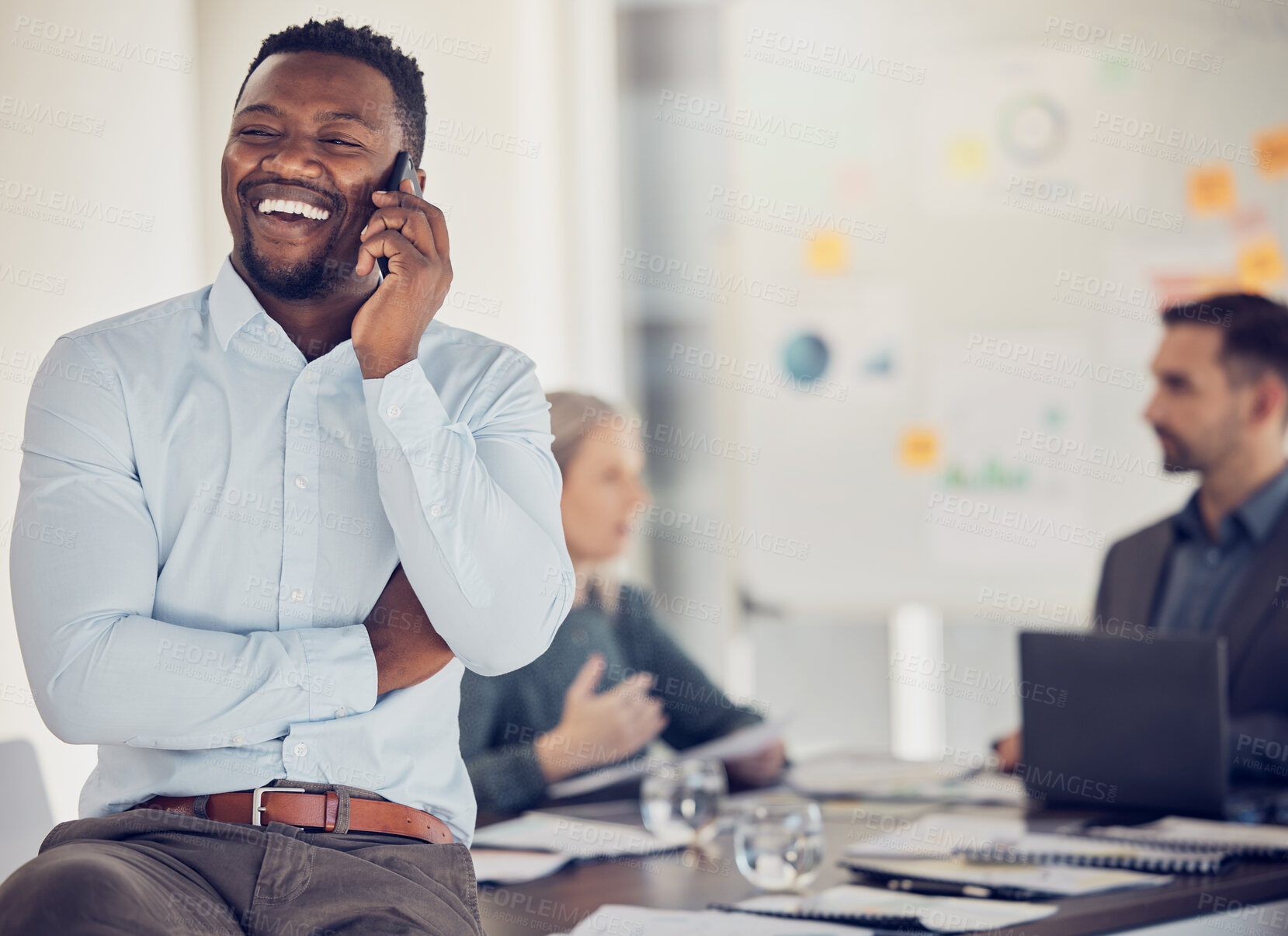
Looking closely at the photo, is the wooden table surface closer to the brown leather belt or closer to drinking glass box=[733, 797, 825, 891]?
drinking glass box=[733, 797, 825, 891]

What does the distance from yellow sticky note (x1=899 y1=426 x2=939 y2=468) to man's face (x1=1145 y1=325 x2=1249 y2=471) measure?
0.94m

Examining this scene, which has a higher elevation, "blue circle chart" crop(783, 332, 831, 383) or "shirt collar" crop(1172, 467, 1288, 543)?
"blue circle chart" crop(783, 332, 831, 383)

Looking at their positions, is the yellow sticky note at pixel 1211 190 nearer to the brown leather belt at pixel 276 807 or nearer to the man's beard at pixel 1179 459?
the man's beard at pixel 1179 459

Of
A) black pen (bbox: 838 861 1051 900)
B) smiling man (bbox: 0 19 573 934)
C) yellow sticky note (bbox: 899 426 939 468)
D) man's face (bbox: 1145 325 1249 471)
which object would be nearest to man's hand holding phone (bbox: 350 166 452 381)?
smiling man (bbox: 0 19 573 934)

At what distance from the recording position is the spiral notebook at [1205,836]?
70.2 inches

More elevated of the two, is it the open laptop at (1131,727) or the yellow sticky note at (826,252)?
the yellow sticky note at (826,252)

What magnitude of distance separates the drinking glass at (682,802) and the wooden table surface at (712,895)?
0.19 ft

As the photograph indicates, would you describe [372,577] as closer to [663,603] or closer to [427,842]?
[427,842]

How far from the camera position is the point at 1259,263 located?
3.56 m

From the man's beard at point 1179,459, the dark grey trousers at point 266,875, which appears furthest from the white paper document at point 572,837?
the man's beard at point 1179,459

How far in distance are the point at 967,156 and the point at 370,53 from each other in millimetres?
2836

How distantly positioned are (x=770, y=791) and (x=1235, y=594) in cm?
107

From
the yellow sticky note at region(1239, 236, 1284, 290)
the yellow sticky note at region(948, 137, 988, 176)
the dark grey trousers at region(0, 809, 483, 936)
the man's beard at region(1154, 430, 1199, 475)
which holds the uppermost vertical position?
the yellow sticky note at region(948, 137, 988, 176)

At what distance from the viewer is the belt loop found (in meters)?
1.28
